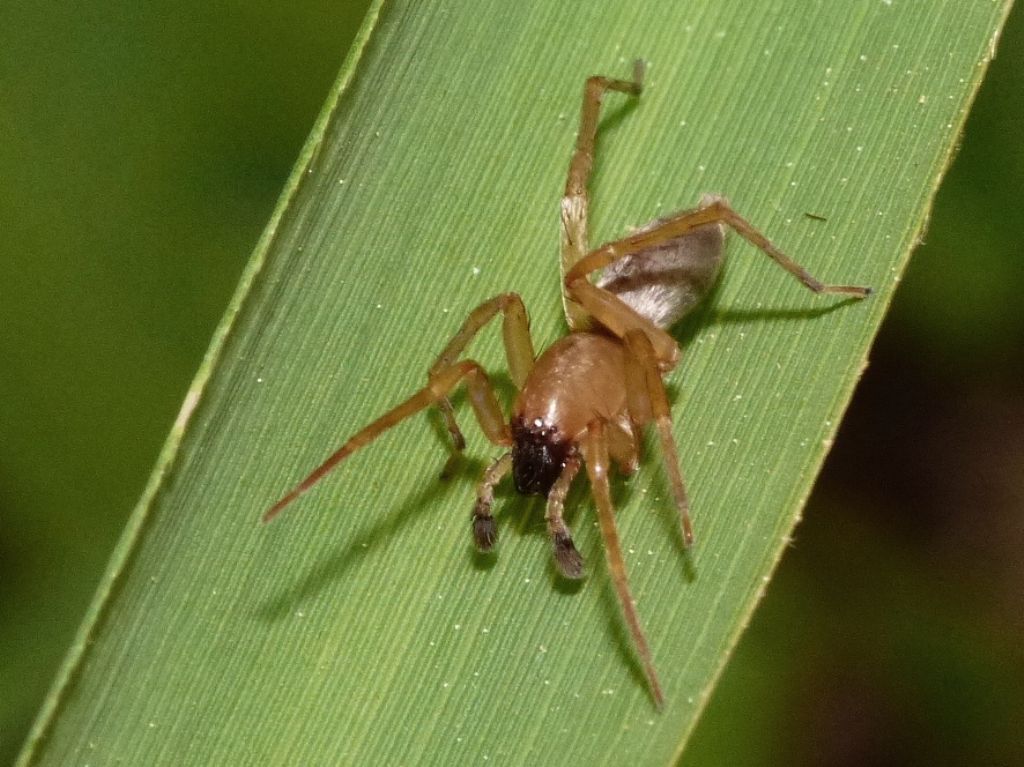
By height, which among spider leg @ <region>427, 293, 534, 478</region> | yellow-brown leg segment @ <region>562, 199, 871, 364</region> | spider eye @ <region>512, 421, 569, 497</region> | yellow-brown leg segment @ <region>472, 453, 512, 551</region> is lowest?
yellow-brown leg segment @ <region>472, 453, 512, 551</region>

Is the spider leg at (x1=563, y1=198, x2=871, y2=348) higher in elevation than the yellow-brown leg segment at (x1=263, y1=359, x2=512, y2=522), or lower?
higher

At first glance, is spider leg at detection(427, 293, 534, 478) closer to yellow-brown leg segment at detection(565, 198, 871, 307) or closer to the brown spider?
the brown spider

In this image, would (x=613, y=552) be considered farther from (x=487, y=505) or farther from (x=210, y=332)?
(x=210, y=332)

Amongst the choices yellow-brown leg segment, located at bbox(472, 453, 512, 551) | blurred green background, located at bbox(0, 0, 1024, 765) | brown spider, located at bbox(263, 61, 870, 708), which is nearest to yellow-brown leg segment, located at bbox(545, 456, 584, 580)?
brown spider, located at bbox(263, 61, 870, 708)

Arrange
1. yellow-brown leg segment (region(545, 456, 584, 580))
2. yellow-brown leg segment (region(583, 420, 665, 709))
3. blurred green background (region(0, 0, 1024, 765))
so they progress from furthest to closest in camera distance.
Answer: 1. blurred green background (region(0, 0, 1024, 765))
2. yellow-brown leg segment (region(545, 456, 584, 580))
3. yellow-brown leg segment (region(583, 420, 665, 709))

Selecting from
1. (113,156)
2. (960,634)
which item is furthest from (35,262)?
(960,634)

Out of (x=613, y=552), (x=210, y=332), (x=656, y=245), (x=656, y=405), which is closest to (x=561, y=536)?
(x=613, y=552)
